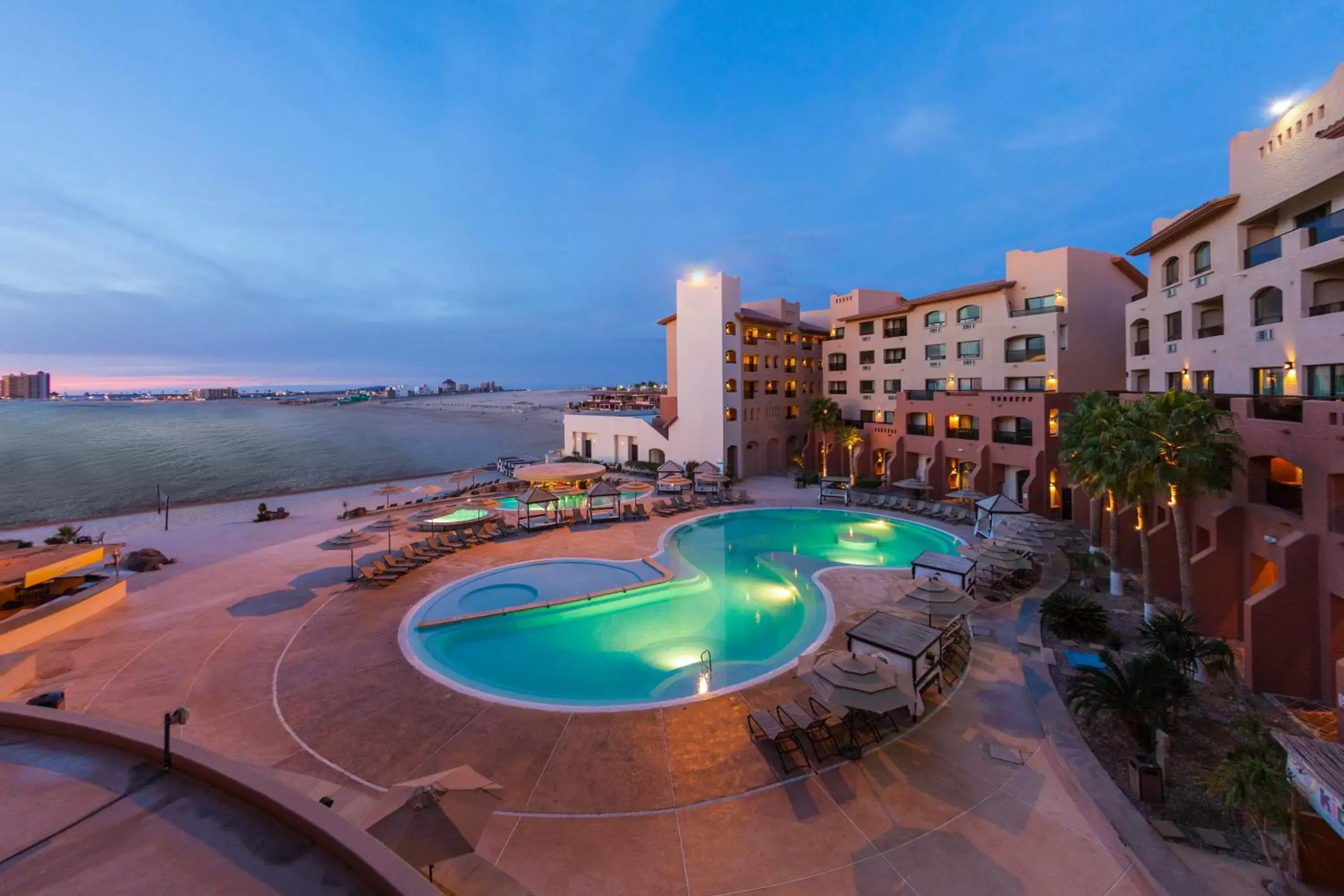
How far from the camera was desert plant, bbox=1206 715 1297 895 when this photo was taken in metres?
7.30

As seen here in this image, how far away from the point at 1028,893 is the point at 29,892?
10.4 metres

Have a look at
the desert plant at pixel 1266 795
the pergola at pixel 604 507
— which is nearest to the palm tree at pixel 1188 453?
the desert plant at pixel 1266 795

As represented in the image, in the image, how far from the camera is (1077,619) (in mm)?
15336

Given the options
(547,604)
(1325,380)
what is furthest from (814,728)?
(1325,380)

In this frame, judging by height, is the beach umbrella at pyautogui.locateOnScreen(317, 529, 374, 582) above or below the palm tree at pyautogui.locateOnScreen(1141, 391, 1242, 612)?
Answer: below

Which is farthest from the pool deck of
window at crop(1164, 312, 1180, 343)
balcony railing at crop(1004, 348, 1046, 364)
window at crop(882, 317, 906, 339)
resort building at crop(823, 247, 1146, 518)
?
window at crop(882, 317, 906, 339)

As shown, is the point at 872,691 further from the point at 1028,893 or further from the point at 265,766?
the point at 265,766

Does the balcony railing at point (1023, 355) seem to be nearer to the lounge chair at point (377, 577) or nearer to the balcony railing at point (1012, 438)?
the balcony railing at point (1012, 438)

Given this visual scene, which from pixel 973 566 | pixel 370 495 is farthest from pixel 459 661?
pixel 370 495

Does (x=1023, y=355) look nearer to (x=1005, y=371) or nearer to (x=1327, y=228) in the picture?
(x=1005, y=371)

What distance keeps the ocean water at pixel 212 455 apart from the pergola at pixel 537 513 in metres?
30.3

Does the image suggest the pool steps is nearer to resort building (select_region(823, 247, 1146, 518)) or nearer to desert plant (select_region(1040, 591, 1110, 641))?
desert plant (select_region(1040, 591, 1110, 641))

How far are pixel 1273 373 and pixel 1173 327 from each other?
22.8ft

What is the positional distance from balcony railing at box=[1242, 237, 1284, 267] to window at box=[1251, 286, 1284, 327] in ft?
3.17
